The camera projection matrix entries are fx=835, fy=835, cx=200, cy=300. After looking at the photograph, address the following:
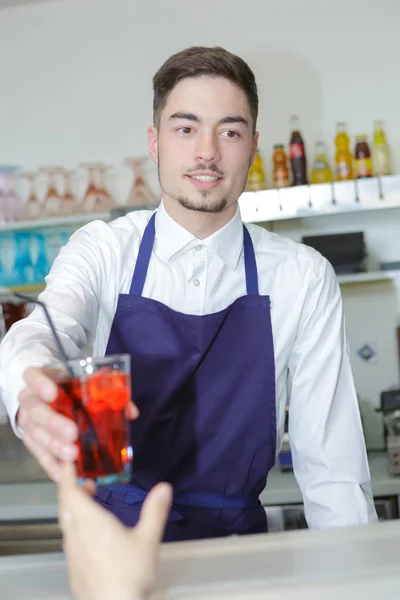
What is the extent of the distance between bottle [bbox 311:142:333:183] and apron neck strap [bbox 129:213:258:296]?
164 cm

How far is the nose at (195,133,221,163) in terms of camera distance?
1639 millimetres

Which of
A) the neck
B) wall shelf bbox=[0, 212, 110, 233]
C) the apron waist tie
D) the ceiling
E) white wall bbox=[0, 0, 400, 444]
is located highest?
the ceiling

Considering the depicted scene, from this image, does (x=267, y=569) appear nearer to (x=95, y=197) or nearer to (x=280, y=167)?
(x=280, y=167)

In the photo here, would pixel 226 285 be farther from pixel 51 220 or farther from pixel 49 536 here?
pixel 51 220

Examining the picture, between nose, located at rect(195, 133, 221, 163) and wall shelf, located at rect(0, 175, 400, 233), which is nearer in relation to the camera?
nose, located at rect(195, 133, 221, 163)

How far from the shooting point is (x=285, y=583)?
913 millimetres

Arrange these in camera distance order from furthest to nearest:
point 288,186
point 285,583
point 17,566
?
point 288,186 < point 17,566 < point 285,583

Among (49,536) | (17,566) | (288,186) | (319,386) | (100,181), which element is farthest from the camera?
(100,181)

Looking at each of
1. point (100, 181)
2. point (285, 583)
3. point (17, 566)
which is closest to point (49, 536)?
point (100, 181)

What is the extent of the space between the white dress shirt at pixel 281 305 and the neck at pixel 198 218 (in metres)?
0.02

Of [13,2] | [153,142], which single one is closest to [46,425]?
[153,142]

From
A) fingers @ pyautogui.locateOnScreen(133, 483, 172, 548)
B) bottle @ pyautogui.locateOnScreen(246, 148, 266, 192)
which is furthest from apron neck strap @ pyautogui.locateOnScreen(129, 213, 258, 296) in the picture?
bottle @ pyautogui.locateOnScreen(246, 148, 266, 192)

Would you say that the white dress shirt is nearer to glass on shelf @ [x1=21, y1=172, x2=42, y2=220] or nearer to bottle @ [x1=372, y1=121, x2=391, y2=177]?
bottle @ [x1=372, y1=121, x2=391, y2=177]

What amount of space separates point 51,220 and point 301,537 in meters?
2.54
